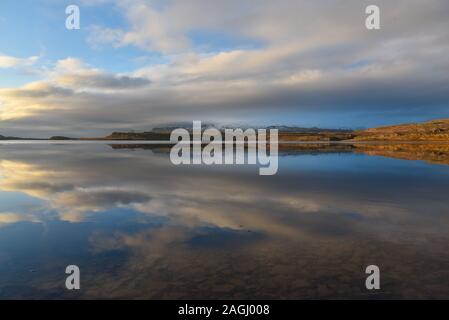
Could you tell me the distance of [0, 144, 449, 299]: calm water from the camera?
277 inches

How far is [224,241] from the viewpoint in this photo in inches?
390

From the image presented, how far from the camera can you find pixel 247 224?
11.7 m

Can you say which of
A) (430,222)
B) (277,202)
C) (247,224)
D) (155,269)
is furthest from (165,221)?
(430,222)

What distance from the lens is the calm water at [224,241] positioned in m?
7.04

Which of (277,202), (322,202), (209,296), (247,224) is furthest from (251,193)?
(209,296)

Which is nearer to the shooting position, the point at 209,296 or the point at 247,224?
the point at 209,296

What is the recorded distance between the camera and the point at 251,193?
17688mm

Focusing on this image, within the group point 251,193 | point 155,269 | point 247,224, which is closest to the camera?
point 155,269
